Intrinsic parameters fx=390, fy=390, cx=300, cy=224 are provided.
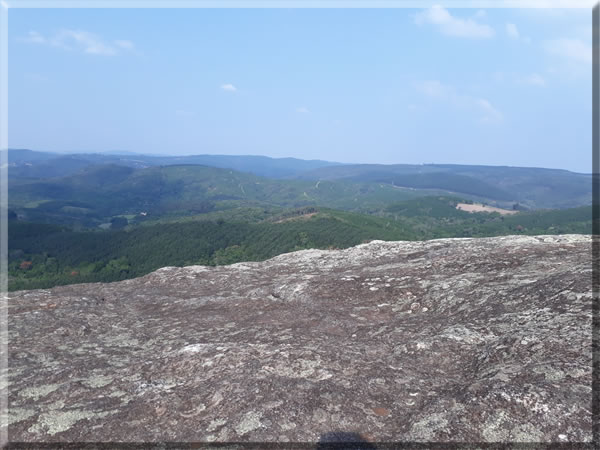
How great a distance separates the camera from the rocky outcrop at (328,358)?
645 cm

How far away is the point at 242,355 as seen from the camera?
8.80m

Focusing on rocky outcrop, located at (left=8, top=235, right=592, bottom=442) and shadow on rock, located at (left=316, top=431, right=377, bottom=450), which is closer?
shadow on rock, located at (left=316, top=431, right=377, bottom=450)

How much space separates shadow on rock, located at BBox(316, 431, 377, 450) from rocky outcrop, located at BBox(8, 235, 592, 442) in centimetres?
10

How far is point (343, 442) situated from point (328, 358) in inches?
98.2

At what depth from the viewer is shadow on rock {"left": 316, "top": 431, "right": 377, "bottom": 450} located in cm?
604

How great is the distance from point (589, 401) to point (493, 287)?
18.3ft

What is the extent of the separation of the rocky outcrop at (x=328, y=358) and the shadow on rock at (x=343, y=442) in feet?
0.32

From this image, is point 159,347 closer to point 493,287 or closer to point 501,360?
point 501,360

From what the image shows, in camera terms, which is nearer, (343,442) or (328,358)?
(343,442)

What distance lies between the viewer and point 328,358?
28.2 feet

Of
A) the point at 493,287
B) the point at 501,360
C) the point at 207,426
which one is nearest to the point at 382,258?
the point at 493,287

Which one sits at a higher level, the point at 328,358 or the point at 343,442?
the point at 328,358

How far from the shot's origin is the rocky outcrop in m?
6.45

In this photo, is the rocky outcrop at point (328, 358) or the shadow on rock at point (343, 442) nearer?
the shadow on rock at point (343, 442)
